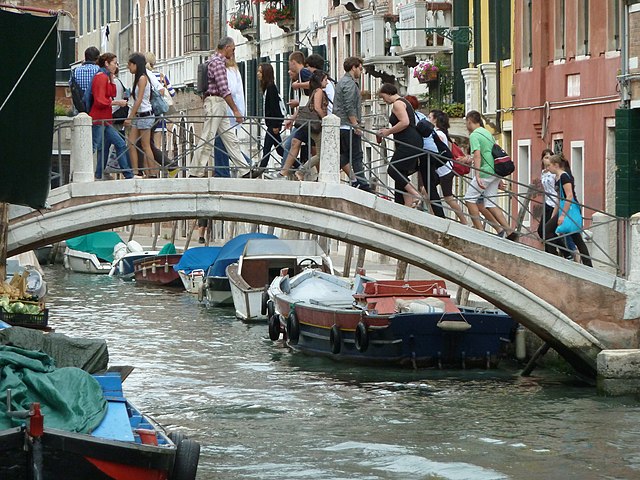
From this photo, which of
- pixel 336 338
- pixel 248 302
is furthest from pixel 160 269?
pixel 336 338

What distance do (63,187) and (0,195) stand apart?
3.74 meters

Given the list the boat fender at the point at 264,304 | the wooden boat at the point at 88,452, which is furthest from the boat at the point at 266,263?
the wooden boat at the point at 88,452

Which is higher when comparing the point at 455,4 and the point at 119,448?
the point at 455,4

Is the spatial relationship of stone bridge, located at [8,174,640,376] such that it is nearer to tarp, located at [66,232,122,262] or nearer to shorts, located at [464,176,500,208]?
shorts, located at [464,176,500,208]

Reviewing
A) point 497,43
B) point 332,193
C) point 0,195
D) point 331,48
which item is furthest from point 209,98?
point 331,48

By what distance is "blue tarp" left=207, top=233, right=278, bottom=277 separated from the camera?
28.1m

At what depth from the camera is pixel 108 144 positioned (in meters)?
15.8

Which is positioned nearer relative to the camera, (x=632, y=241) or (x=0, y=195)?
(x=0, y=195)

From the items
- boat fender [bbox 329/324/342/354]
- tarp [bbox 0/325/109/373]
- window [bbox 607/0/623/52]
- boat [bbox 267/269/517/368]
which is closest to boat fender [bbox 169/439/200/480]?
tarp [bbox 0/325/109/373]

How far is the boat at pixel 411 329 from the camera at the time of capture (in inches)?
704

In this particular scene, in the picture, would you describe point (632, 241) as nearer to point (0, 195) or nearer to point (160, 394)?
point (160, 394)

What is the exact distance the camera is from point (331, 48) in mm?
34656

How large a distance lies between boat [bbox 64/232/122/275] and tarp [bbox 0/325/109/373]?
25.2 m

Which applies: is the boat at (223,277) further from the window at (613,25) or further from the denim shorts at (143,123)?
the denim shorts at (143,123)
